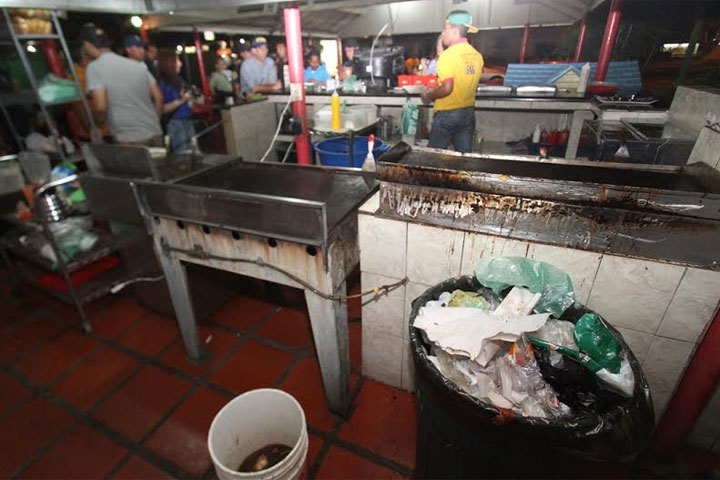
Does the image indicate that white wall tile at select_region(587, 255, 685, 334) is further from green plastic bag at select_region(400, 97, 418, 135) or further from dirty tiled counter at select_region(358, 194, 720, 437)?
green plastic bag at select_region(400, 97, 418, 135)

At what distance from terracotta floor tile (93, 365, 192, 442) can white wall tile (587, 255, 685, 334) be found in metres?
2.28

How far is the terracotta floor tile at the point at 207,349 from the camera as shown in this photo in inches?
90.9

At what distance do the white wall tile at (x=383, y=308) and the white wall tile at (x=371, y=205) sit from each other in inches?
13.8

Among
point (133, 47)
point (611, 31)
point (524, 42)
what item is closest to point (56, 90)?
point (133, 47)

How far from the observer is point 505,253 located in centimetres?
148

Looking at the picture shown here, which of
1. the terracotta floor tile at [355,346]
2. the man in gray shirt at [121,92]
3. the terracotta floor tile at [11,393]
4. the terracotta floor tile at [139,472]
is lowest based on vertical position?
the terracotta floor tile at [139,472]

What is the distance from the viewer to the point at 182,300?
83.4 inches

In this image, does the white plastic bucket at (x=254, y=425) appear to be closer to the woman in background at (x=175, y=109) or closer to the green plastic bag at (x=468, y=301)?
the green plastic bag at (x=468, y=301)

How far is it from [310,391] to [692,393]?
1.82 meters

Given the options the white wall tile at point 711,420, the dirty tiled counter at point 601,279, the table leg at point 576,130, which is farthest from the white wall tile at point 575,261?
the table leg at point 576,130

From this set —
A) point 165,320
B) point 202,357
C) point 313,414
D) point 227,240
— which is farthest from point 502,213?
point 165,320

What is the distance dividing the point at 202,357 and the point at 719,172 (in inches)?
112

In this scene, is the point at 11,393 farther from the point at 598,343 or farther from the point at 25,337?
the point at 598,343

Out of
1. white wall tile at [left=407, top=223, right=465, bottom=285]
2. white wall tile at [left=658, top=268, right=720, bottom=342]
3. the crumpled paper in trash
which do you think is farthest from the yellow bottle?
white wall tile at [left=658, top=268, right=720, bottom=342]
